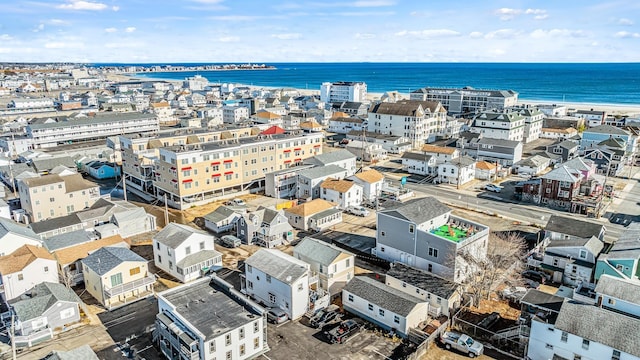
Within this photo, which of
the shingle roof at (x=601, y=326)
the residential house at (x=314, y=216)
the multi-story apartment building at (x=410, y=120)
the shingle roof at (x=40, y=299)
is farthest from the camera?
the multi-story apartment building at (x=410, y=120)

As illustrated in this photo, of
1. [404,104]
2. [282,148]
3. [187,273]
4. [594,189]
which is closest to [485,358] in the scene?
[187,273]

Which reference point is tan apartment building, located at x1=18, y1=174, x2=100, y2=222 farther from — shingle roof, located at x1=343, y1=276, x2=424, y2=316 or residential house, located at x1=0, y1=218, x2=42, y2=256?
shingle roof, located at x1=343, y1=276, x2=424, y2=316

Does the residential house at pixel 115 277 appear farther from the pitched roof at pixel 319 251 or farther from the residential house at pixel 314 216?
the residential house at pixel 314 216

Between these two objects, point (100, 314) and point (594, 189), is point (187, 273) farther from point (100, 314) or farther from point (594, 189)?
point (594, 189)

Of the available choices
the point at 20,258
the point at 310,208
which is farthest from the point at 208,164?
the point at 20,258

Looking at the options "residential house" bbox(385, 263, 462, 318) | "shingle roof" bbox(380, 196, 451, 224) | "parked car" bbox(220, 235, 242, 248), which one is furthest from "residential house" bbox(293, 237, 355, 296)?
"parked car" bbox(220, 235, 242, 248)

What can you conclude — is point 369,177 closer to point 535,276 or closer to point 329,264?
point 329,264

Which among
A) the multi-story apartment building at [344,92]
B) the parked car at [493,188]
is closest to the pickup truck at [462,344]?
the parked car at [493,188]
